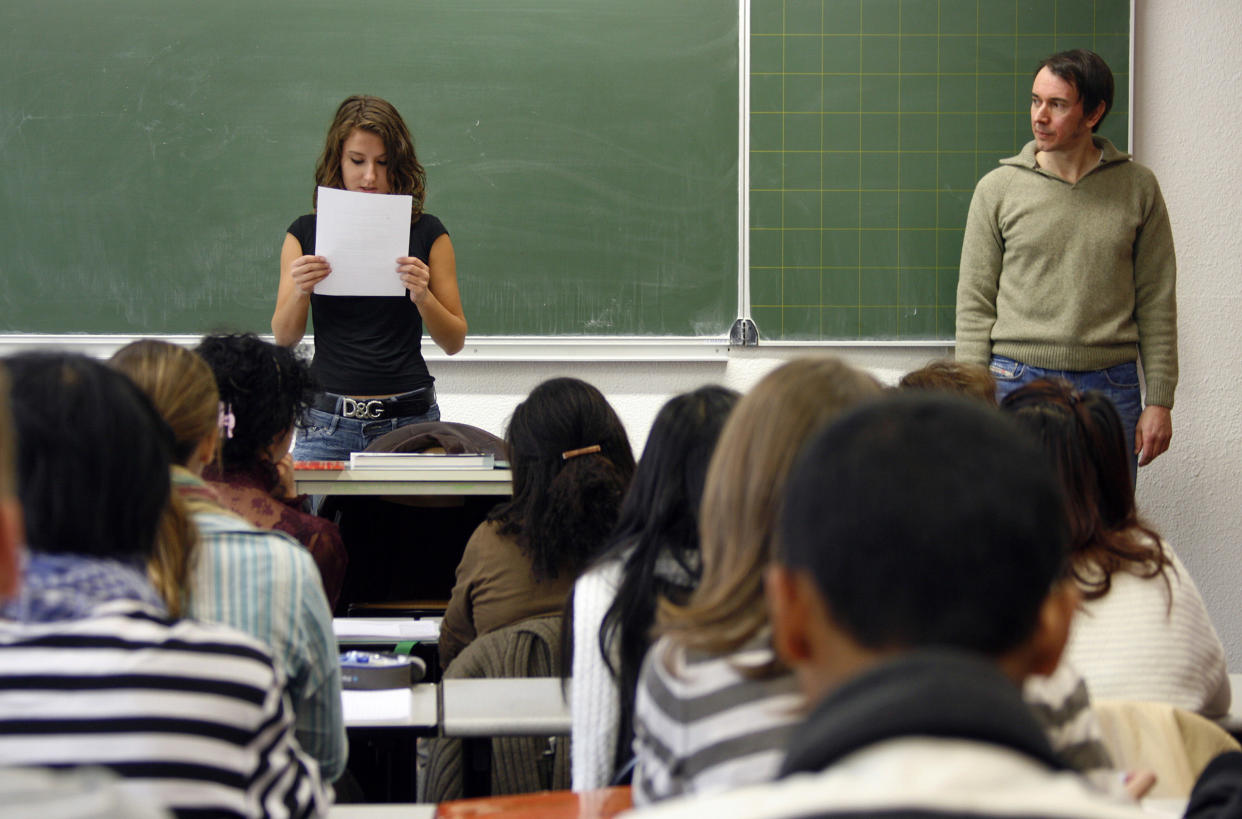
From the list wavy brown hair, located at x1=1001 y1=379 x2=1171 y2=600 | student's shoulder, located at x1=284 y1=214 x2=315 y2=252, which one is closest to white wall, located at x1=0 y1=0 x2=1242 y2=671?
student's shoulder, located at x1=284 y1=214 x2=315 y2=252

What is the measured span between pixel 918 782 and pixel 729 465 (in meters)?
0.67

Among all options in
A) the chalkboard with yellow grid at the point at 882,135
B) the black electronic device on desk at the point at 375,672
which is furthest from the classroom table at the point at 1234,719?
the chalkboard with yellow grid at the point at 882,135

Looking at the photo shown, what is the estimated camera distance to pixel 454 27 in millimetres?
4059

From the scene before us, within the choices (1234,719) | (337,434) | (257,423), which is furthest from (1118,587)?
(337,434)

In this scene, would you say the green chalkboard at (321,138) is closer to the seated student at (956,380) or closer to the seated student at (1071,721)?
the seated student at (956,380)

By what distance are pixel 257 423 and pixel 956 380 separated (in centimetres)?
A: 140

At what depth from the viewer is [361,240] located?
2969mm

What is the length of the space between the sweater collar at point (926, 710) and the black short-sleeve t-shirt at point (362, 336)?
2.69 m

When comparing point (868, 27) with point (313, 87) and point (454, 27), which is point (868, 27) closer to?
A: point (454, 27)

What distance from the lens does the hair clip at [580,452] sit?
236cm

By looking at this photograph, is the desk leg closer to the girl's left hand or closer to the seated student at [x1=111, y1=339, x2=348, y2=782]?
the seated student at [x1=111, y1=339, x2=348, y2=782]

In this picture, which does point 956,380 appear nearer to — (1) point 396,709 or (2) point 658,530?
(2) point 658,530

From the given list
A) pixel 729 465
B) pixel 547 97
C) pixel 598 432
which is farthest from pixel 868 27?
pixel 729 465

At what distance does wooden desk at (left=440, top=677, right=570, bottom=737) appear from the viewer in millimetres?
1743
